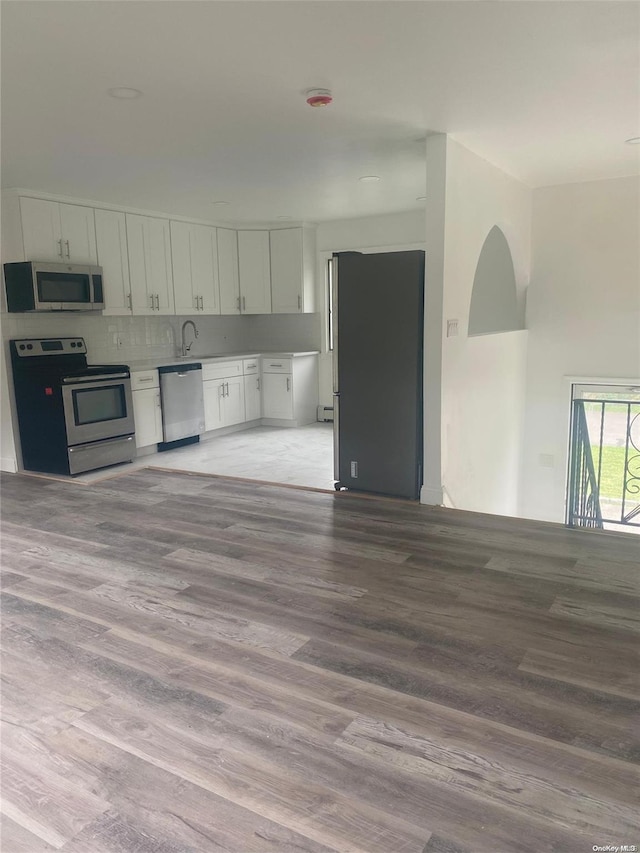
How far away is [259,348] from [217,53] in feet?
19.4

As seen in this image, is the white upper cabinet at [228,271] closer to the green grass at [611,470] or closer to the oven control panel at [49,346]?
the oven control panel at [49,346]

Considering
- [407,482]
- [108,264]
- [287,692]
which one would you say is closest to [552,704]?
[287,692]

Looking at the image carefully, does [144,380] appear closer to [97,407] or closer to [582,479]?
[97,407]

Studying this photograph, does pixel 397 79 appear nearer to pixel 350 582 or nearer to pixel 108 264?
pixel 350 582

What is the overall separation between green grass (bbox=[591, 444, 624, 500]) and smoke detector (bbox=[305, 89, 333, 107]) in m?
5.03

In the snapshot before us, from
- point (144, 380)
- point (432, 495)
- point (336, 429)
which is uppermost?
point (144, 380)

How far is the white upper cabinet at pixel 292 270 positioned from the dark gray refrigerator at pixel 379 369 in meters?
3.18

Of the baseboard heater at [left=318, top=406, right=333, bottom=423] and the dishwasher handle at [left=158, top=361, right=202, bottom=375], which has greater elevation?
the dishwasher handle at [left=158, top=361, right=202, bottom=375]

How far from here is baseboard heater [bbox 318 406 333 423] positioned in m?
8.05

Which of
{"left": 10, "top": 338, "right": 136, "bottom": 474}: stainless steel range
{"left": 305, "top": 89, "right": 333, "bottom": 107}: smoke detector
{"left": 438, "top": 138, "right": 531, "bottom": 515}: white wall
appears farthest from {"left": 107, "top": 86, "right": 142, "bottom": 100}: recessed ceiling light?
{"left": 10, "top": 338, "right": 136, "bottom": 474}: stainless steel range

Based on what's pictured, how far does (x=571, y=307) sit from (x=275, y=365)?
346 centimetres

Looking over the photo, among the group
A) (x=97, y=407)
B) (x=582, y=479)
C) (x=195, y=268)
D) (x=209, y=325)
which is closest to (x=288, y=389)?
(x=209, y=325)

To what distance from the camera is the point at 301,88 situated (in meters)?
3.02

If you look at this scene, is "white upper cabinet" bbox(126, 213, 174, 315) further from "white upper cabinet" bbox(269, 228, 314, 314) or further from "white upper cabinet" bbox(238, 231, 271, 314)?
"white upper cabinet" bbox(269, 228, 314, 314)
